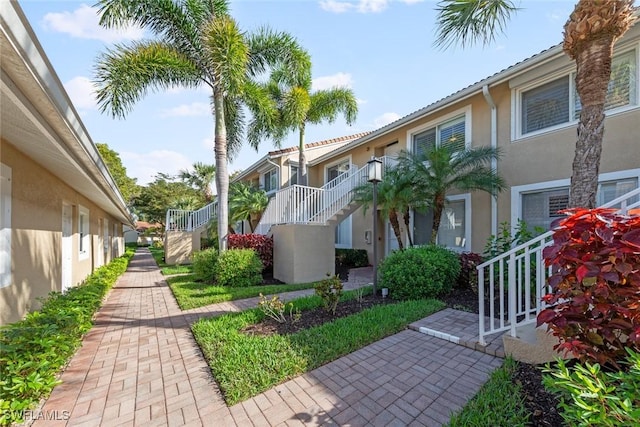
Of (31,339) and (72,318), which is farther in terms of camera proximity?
(72,318)

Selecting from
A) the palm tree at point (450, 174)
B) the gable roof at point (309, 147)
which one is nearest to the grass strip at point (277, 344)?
the palm tree at point (450, 174)

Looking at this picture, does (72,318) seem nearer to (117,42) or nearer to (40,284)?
(40,284)

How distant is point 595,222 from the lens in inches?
89.3

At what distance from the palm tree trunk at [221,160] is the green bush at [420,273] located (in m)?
5.51

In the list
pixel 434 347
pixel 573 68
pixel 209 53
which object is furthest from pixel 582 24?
pixel 209 53

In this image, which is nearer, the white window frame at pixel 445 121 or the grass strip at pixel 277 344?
the grass strip at pixel 277 344

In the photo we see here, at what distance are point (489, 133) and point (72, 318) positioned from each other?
33.9ft

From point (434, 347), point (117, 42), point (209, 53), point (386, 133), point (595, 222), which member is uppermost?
point (117, 42)

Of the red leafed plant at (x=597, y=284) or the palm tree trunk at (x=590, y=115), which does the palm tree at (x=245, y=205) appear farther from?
the red leafed plant at (x=597, y=284)

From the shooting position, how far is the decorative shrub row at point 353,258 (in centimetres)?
1219

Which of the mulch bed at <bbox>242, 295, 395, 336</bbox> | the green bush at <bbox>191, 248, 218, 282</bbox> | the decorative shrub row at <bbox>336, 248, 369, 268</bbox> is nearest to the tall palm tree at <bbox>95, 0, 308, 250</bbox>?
the green bush at <bbox>191, 248, 218, 282</bbox>

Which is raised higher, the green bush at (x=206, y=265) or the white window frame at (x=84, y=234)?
the white window frame at (x=84, y=234)

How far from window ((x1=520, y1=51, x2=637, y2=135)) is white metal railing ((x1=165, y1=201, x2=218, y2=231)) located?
14.3m

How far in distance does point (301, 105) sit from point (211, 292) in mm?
9044
